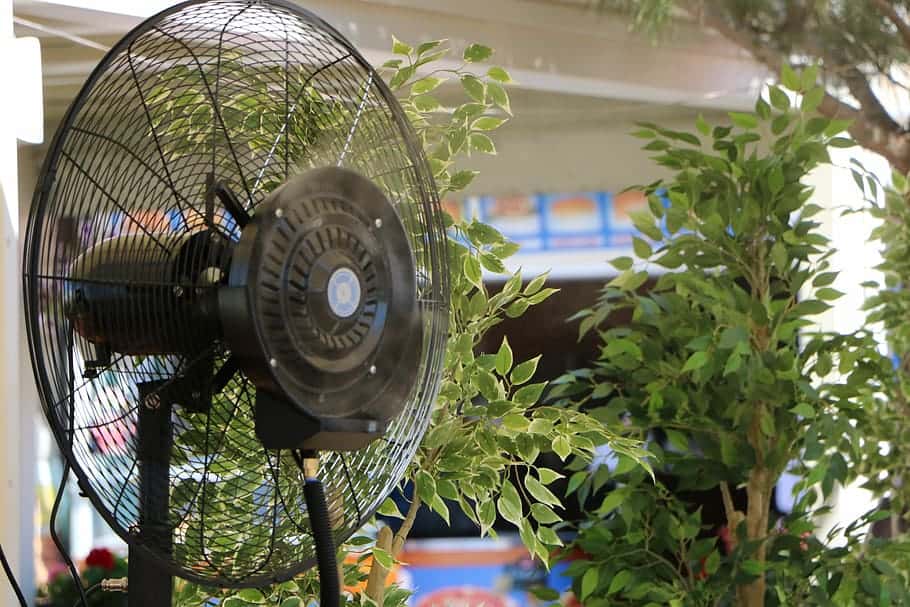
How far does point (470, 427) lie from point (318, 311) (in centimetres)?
71

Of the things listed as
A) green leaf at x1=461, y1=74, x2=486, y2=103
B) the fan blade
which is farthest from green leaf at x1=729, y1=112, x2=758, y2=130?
the fan blade

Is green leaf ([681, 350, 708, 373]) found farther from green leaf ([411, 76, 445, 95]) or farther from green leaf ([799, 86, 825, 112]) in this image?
green leaf ([411, 76, 445, 95])

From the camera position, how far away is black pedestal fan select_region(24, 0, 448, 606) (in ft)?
2.67

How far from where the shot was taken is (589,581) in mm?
1896

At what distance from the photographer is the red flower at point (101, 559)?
296 centimetres

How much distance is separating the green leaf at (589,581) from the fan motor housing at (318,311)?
111 centimetres

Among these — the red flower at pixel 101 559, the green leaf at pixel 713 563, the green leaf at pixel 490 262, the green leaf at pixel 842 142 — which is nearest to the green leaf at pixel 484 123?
the green leaf at pixel 490 262

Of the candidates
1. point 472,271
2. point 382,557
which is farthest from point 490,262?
point 382,557

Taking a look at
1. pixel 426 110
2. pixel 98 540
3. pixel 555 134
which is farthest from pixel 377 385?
pixel 98 540

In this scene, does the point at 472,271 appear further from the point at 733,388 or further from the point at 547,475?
the point at 733,388

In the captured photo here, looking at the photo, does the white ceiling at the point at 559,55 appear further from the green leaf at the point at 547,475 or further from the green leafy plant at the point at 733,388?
the green leaf at the point at 547,475

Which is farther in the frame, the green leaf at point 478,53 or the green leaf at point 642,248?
the green leaf at point 642,248

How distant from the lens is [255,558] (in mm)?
923

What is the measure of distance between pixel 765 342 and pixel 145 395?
1.37 m
